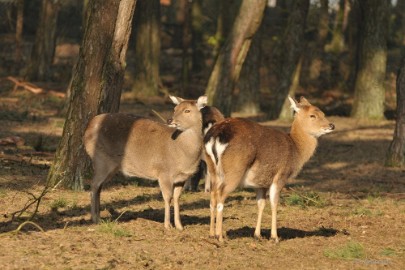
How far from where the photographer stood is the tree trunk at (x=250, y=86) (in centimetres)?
2753

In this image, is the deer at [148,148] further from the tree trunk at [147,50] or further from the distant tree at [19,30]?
the distant tree at [19,30]

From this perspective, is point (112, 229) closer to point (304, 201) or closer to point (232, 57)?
point (304, 201)

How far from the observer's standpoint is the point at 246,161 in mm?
9984

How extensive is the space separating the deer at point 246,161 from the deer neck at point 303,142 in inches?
2.5

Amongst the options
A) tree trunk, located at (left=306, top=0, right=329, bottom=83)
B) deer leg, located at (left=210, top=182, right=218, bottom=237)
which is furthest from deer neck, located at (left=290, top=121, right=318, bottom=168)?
tree trunk, located at (left=306, top=0, right=329, bottom=83)

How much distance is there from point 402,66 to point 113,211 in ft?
24.7

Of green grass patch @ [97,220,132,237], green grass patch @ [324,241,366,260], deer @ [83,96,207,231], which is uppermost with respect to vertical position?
deer @ [83,96,207,231]

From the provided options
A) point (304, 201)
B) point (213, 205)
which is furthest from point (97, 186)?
point (304, 201)

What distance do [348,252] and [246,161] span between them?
1532 millimetres

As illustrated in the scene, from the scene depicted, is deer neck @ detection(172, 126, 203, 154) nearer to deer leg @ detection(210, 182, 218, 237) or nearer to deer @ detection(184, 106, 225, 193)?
deer leg @ detection(210, 182, 218, 237)

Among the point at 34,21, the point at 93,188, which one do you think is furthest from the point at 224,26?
the point at 93,188

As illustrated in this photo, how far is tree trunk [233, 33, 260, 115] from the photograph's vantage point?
2753 centimetres

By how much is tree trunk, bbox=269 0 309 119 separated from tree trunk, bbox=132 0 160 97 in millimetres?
5565

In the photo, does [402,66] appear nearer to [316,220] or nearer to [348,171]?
[348,171]
